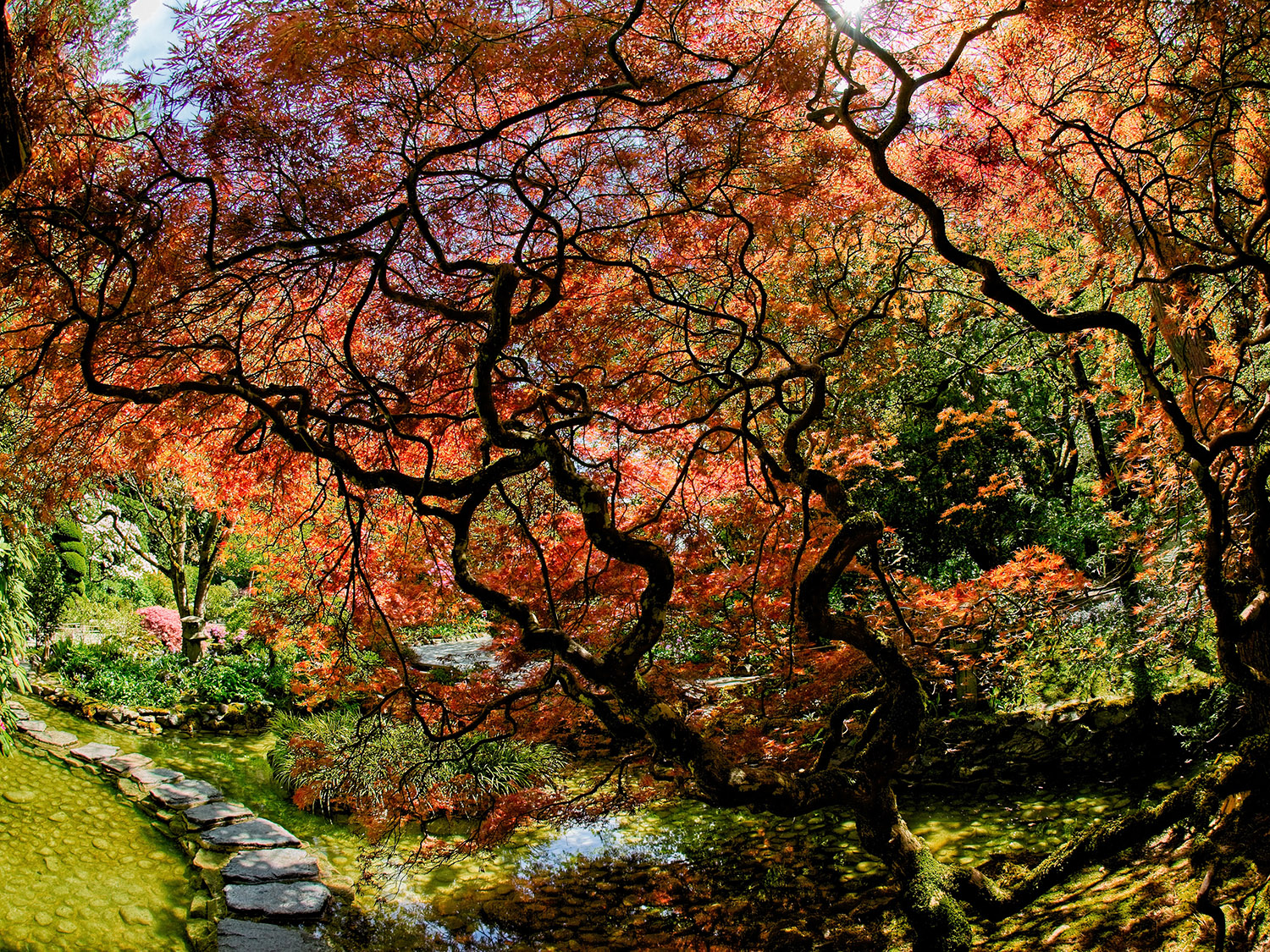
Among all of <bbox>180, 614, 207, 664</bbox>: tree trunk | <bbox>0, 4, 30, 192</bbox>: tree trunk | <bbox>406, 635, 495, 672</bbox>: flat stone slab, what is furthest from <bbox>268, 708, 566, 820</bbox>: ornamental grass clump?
<bbox>0, 4, 30, 192</bbox>: tree trunk

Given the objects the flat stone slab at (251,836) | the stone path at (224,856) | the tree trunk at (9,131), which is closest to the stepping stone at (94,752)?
the stone path at (224,856)

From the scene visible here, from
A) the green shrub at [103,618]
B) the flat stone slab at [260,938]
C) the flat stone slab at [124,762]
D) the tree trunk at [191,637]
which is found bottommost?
the flat stone slab at [124,762]

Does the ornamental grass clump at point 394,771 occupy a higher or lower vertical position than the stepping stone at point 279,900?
higher

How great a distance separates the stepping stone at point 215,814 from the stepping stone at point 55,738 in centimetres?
171

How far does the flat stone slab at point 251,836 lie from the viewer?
441 centimetres

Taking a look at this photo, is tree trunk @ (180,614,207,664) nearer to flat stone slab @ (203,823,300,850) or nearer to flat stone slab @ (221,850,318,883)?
flat stone slab @ (203,823,300,850)

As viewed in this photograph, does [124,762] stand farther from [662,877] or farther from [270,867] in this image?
[662,877]

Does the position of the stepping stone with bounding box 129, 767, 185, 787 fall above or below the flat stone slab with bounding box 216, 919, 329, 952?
below

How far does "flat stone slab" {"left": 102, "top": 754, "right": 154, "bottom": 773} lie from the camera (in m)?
5.43

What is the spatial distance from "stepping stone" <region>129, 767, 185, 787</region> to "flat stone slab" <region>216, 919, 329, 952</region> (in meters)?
2.17

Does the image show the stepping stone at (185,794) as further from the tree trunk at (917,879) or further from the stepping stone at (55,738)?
the tree trunk at (917,879)

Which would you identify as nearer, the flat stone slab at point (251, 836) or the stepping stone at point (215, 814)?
the flat stone slab at point (251, 836)

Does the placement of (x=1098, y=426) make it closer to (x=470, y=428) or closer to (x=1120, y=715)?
(x=1120, y=715)

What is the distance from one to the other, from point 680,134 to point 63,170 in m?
2.27
